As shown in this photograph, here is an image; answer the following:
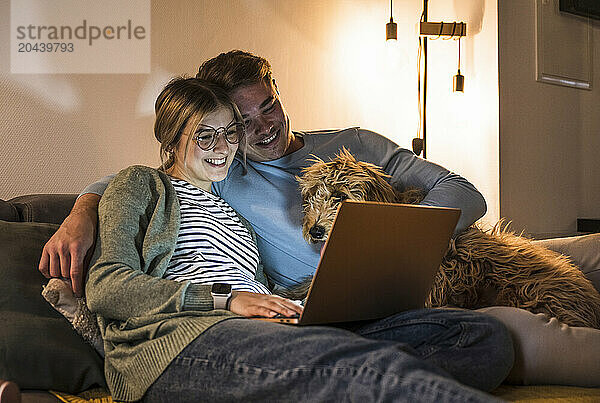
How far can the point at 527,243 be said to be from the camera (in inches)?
72.6

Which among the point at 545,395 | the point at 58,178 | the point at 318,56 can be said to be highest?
the point at 318,56

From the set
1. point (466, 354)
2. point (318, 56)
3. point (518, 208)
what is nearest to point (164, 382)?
point (466, 354)

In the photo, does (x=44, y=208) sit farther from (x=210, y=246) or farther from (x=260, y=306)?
(x=260, y=306)

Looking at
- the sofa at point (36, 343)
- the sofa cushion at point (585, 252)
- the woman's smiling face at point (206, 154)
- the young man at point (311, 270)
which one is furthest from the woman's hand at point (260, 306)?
the sofa cushion at point (585, 252)

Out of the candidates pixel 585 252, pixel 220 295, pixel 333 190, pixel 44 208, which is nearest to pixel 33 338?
pixel 220 295

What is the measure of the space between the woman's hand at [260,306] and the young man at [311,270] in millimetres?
114

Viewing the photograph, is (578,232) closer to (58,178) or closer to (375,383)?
(58,178)

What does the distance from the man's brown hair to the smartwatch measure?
2.44 feet

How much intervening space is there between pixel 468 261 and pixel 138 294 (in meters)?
0.84

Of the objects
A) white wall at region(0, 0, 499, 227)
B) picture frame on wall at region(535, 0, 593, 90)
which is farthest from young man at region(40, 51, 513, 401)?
picture frame on wall at region(535, 0, 593, 90)

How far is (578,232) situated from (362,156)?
5.49 feet

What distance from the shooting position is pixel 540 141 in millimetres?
3107

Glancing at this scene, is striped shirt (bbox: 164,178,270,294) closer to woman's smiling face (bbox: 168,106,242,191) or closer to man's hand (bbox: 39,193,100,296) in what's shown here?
woman's smiling face (bbox: 168,106,242,191)

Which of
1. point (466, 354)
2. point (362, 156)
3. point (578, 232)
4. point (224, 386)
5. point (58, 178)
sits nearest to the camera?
point (224, 386)
